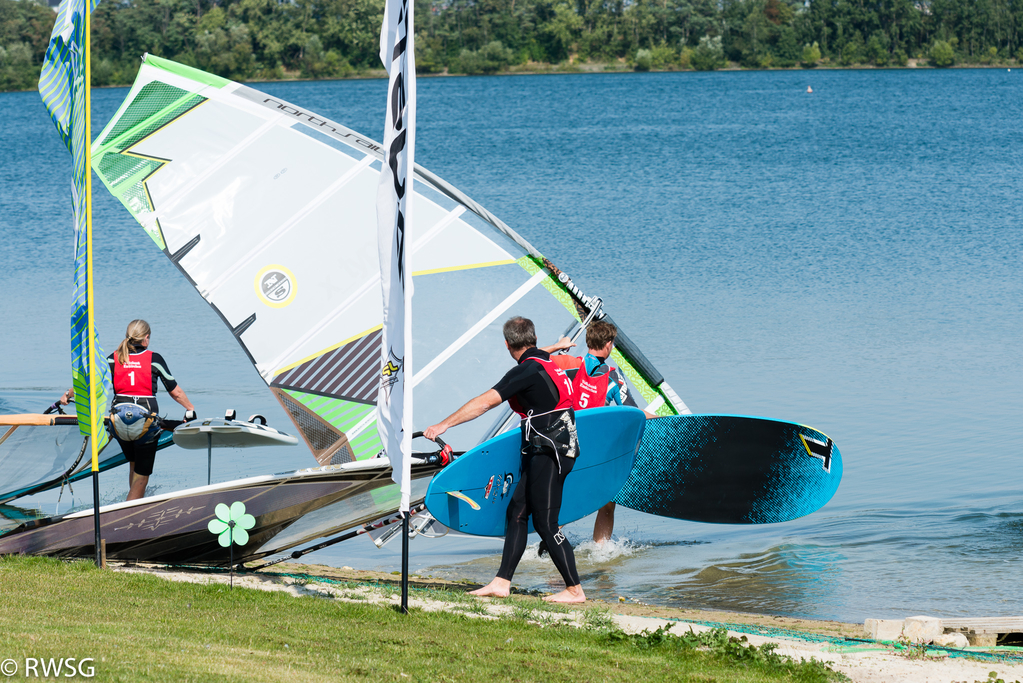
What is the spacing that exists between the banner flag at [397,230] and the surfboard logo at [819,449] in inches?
Answer: 137

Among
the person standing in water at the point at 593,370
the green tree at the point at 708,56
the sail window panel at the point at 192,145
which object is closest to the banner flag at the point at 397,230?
the person standing in water at the point at 593,370

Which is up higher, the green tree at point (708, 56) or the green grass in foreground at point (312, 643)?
the green tree at point (708, 56)

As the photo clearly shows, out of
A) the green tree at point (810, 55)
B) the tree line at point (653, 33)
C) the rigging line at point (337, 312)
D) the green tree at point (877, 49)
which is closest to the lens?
the rigging line at point (337, 312)

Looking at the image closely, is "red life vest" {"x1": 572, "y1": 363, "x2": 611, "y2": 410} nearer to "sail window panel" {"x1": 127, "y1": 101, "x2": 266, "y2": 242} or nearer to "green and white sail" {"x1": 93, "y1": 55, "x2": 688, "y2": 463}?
"green and white sail" {"x1": 93, "y1": 55, "x2": 688, "y2": 463}

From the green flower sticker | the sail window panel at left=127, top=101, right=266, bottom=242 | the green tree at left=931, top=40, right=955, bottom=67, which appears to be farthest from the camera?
the green tree at left=931, top=40, right=955, bottom=67

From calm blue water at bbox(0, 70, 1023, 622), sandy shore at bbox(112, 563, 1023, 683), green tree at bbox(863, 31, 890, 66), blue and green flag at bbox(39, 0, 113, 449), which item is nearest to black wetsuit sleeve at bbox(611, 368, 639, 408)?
calm blue water at bbox(0, 70, 1023, 622)

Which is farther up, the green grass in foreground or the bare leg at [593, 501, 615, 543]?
the green grass in foreground

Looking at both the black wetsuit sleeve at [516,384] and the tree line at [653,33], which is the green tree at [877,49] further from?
Result: the black wetsuit sleeve at [516,384]

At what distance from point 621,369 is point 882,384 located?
591cm

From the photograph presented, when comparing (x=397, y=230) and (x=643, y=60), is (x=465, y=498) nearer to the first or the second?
(x=397, y=230)

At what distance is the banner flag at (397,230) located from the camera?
5.29 metres

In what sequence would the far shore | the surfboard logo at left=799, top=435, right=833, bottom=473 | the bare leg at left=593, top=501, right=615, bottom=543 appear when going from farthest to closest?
the far shore, the bare leg at left=593, top=501, right=615, bottom=543, the surfboard logo at left=799, top=435, right=833, bottom=473

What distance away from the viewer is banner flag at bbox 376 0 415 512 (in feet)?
17.3

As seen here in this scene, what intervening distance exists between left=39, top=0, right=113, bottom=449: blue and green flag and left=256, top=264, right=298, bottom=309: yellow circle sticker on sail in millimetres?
2195
